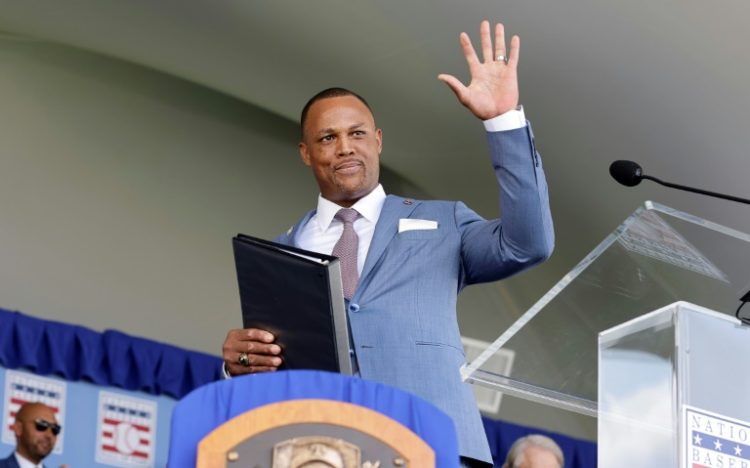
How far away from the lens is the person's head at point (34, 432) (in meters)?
5.62

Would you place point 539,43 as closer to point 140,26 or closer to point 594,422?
point 140,26

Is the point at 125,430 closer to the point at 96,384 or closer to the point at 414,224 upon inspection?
the point at 96,384

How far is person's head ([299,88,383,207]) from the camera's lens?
2.67 metres

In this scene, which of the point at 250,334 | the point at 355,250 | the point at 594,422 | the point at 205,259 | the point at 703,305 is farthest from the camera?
the point at 594,422

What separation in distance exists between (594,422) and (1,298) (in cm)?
334

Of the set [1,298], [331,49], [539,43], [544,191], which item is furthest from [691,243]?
[1,298]

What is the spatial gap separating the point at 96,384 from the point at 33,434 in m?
0.62

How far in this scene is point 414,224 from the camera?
2.57 meters

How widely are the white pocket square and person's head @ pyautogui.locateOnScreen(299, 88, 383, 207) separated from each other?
14 cm

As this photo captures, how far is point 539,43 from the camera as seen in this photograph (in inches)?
228

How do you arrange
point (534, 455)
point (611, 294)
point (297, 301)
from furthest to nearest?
1. point (534, 455)
2. point (297, 301)
3. point (611, 294)

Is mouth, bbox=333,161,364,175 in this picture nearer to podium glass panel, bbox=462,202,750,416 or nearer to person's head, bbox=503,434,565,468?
podium glass panel, bbox=462,202,750,416

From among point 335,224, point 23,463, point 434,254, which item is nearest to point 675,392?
point 434,254

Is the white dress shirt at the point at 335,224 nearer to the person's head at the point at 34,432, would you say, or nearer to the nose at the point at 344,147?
the nose at the point at 344,147
